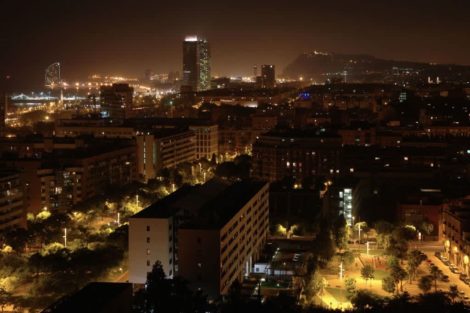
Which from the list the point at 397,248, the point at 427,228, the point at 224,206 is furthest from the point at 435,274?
the point at 224,206

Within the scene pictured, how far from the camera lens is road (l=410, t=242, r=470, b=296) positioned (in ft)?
24.3

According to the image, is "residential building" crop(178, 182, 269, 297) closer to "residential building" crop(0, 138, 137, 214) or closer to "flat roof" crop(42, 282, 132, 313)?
"flat roof" crop(42, 282, 132, 313)

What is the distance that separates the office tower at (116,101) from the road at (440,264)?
1687 centimetres

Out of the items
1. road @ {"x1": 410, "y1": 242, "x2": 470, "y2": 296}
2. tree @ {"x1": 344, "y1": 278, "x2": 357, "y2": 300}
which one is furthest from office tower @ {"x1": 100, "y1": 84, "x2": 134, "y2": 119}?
tree @ {"x1": 344, "y1": 278, "x2": 357, "y2": 300}

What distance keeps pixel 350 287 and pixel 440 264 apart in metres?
1.90

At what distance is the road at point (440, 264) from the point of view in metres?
7.42

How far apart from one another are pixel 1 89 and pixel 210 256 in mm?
24801

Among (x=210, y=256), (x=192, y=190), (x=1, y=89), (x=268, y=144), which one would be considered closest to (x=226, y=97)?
(x=1, y=89)

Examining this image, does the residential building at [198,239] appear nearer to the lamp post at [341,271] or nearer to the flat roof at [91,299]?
the lamp post at [341,271]

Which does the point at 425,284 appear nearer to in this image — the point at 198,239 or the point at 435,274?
the point at 435,274

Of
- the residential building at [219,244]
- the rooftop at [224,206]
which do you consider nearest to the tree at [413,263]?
the residential building at [219,244]

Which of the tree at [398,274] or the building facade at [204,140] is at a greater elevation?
the building facade at [204,140]

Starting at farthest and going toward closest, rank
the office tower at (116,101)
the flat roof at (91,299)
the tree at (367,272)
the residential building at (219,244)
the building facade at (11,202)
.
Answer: the office tower at (116,101) → the building facade at (11,202) → the tree at (367,272) → the residential building at (219,244) → the flat roof at (91,299)

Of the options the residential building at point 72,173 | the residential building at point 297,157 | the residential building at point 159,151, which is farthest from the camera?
the residential building at point 159,151
